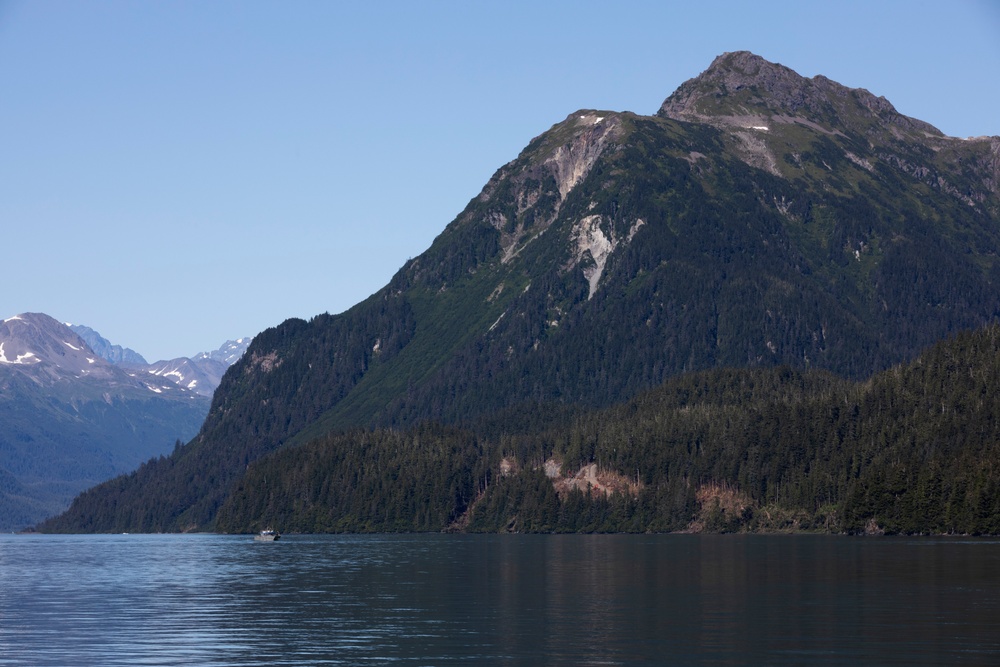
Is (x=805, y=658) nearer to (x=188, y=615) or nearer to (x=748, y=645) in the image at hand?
(x=748, y=645)

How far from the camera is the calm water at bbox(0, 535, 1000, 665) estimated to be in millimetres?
94250

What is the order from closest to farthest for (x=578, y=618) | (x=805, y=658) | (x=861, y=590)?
(x=805, y=658) < (x=578, y=618) < (x=861, y=590)

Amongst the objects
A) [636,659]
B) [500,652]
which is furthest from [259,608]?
[636,659]

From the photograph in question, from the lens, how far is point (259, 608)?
133 m

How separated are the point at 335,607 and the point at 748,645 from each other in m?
48.6

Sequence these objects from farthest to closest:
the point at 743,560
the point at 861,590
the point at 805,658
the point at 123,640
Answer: the point at 743,560 → the point at 861,590 → the point at 123,640 → the point at 805,658

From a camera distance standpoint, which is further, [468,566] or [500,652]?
[468,566]

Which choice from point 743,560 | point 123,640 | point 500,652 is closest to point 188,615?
point 123,640

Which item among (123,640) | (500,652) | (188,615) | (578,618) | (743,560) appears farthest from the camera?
(743,560)

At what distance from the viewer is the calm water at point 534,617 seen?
3711 inches

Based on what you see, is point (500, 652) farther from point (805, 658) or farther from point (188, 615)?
point (188, 615)

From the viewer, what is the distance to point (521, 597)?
450 feet

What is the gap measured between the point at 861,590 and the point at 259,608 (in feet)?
187

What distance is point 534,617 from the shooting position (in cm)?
11719
